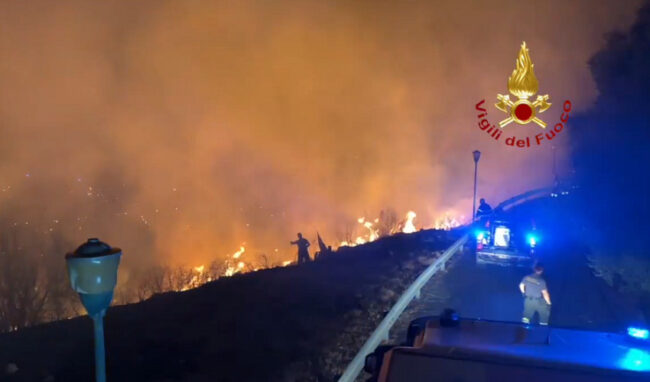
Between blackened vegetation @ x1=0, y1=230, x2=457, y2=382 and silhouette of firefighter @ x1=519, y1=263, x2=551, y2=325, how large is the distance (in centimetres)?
271

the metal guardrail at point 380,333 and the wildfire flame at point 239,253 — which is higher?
the metal guardrail at point 380,333

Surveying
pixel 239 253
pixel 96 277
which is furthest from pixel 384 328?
pixel 239 253

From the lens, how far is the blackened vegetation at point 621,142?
979 inches

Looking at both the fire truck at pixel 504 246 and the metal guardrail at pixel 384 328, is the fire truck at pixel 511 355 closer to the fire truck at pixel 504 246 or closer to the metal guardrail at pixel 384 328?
the metal guardrail at pixel 384 328

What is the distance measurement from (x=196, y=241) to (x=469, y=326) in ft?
348

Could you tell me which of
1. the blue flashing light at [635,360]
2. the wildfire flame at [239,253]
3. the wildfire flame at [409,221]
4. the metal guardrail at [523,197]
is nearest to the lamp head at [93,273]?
the blue flashing light at [635,360]

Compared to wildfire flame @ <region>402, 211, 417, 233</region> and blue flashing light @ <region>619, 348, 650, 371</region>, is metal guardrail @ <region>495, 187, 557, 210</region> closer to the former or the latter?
wildfire flame @ <region>402, 211, 417, 233</region>

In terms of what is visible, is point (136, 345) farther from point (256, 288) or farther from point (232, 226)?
point (232, 226)

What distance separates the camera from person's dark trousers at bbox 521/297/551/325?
8414 millimetres

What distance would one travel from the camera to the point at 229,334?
8617mm

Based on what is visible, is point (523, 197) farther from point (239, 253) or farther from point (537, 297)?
point (239, 253)

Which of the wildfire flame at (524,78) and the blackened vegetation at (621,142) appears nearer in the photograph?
the wildfire flame at (524,78)

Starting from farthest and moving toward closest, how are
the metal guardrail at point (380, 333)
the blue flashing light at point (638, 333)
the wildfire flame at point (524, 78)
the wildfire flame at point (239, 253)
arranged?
the wildfire flame at point (239, 253) < the wildfire flame at point (524, 78) < the metal guardrail at point (380, 333) < the blue flashing light at point (638, 333)

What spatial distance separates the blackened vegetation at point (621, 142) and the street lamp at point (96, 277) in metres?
22.5
